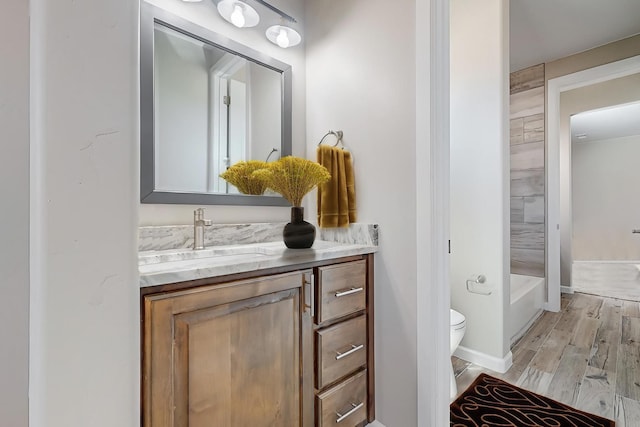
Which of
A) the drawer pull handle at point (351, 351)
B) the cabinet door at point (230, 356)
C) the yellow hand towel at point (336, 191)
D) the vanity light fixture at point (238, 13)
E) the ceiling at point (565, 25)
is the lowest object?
the drawer pull handle at point (351, 351)

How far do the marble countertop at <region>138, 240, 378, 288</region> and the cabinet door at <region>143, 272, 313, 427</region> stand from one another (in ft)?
0.15

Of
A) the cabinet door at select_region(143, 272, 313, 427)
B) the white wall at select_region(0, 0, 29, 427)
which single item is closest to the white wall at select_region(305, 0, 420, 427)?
the cabinet door at select_region(143, 272, 313, 427)

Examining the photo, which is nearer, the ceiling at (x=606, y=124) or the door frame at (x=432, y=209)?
the door frame at (x=432, y=209)

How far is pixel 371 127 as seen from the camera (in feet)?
4.90

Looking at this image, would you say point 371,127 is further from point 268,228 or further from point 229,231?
point 229,231

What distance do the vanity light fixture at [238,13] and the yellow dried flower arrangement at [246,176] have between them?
729 millimetres

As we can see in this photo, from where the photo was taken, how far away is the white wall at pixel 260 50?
53.3 inches

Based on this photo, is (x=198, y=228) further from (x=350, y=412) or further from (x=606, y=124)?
(x=606, y=124)

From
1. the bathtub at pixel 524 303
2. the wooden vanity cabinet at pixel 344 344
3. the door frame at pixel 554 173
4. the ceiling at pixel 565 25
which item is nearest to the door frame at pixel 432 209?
the wooden vanity cabinet at pixel 344 344

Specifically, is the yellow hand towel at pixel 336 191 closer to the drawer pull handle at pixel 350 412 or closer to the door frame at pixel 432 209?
the door frame at pixel 432 209

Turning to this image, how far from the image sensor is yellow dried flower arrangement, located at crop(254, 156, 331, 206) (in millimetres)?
1442

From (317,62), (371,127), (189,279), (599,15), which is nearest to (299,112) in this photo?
(317,62)

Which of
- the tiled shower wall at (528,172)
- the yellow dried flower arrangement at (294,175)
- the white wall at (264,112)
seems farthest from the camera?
the tiled shower wall at (528,172)

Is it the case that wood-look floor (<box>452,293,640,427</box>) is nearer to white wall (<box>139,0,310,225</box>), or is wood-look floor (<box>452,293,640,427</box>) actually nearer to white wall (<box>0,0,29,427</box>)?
white wall (<box>139,0,310,225</box>)
